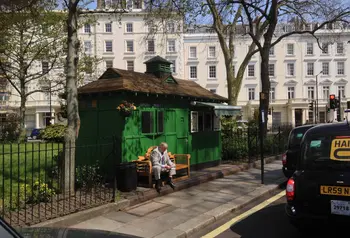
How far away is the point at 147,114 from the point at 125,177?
7.71 ft

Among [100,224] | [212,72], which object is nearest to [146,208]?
[100,224]

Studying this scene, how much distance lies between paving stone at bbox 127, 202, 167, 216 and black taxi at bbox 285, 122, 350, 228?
119 inches

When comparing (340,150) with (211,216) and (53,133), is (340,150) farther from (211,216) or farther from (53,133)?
(53,133)

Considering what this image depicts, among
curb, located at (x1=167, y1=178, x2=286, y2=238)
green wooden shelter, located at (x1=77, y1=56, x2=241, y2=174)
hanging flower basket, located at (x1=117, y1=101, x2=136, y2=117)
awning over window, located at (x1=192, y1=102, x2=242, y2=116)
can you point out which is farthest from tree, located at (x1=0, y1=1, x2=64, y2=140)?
curb, located at (x1=167, y1=178, x2=286, y2=238)

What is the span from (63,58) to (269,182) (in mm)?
23847

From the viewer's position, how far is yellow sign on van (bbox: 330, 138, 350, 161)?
4.92 m

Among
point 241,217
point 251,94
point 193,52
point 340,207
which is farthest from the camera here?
point 193,52

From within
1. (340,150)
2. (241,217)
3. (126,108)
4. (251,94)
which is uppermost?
(251,94)

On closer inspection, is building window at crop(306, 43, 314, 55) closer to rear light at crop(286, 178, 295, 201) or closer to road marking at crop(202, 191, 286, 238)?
road marking at crop(202, 191, 286, 238)

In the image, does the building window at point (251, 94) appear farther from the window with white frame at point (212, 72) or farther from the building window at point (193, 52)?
the building window at point (193, 52)

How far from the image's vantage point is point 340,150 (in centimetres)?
498

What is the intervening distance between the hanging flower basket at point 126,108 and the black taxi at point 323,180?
477cm

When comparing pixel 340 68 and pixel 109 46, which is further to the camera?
pixel 109 46

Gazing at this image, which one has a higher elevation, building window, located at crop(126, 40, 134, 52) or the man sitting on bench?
building window, located at crop(126, 40, 134, 52)
